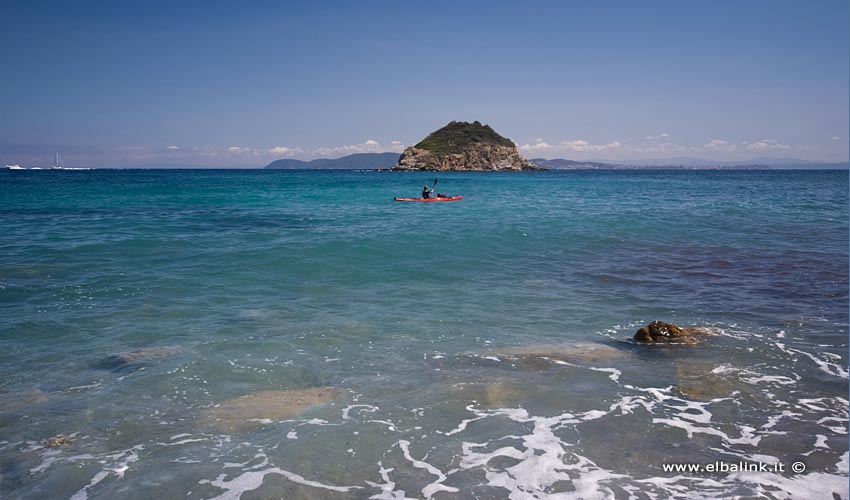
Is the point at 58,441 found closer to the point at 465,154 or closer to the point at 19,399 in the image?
the point at 19,399

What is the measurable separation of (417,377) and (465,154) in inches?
6549

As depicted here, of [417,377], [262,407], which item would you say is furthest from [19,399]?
[417,377]

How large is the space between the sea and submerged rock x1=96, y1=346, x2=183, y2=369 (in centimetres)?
5

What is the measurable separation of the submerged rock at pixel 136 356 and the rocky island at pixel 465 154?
156668 millimetres

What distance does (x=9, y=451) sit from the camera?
18.3 feet

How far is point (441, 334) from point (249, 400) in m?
3.66

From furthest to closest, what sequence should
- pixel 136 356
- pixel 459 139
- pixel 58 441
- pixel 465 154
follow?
pixel 459 139 < pixel 465 154 < pixel 136 356 < pixel 58 441

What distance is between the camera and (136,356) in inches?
324

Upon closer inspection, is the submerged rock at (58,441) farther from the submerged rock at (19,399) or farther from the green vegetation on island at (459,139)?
the green vegetation on island at (459,139)

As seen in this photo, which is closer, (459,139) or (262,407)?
(262,407)

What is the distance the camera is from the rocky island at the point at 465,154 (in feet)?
545

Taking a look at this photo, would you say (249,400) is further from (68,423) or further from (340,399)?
(68,423)

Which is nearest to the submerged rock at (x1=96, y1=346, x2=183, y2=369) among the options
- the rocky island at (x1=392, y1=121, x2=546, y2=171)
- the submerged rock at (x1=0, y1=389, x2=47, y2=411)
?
the submerged rock at (x1=0, y1=389, x2=47, y2=411)

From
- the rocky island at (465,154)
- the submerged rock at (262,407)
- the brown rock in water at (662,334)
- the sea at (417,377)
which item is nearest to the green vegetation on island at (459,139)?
the rocky island at (465,154)
